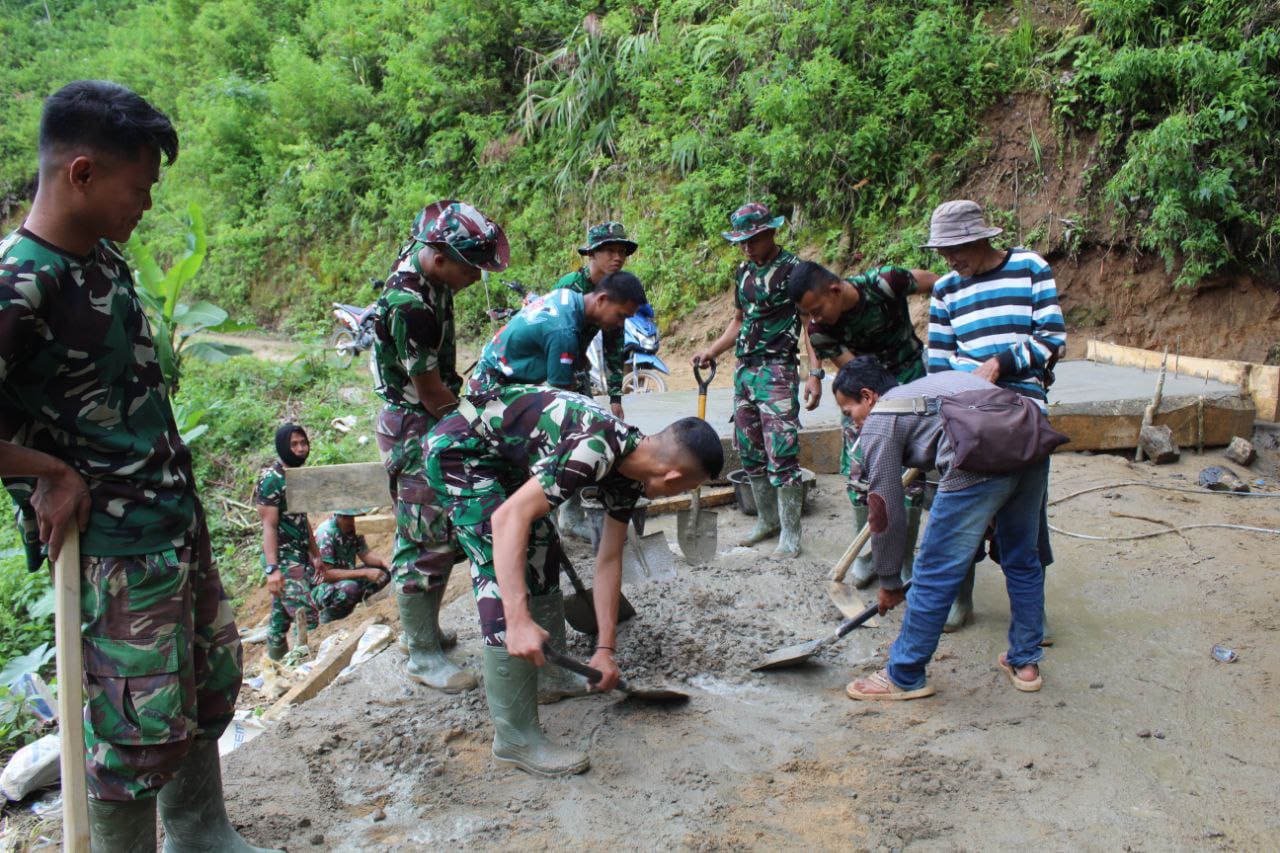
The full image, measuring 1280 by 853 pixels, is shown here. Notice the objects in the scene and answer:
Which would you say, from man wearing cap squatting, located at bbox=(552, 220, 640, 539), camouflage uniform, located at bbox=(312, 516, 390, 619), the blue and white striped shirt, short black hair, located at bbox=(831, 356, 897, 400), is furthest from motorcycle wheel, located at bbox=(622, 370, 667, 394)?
short black hair, located at bbox=(831, 356, 897, 400)

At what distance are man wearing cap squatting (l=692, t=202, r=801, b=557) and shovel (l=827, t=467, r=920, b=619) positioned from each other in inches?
23.7

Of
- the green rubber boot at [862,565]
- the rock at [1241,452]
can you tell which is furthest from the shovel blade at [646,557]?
the rock at [1241,452]

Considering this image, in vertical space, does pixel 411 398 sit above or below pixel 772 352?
below

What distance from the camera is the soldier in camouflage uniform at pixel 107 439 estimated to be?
74.2 inches

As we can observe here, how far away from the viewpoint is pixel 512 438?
2.75 metres

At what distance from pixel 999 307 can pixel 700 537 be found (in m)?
1.69

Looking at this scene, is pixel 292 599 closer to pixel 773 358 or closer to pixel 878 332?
pixel 773 358

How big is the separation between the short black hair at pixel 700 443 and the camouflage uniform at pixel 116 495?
1.31 m

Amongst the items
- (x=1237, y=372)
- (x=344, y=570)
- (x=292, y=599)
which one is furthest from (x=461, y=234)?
(x=1237, y=372)

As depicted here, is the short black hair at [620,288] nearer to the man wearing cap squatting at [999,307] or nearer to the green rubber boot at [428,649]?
the man wearing cap squatting at [999,307]

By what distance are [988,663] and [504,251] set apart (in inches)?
104

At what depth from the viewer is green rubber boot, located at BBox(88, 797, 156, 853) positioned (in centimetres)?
206

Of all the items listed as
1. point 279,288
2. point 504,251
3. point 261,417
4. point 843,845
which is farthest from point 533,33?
point 843,845

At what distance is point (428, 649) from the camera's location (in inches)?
140
